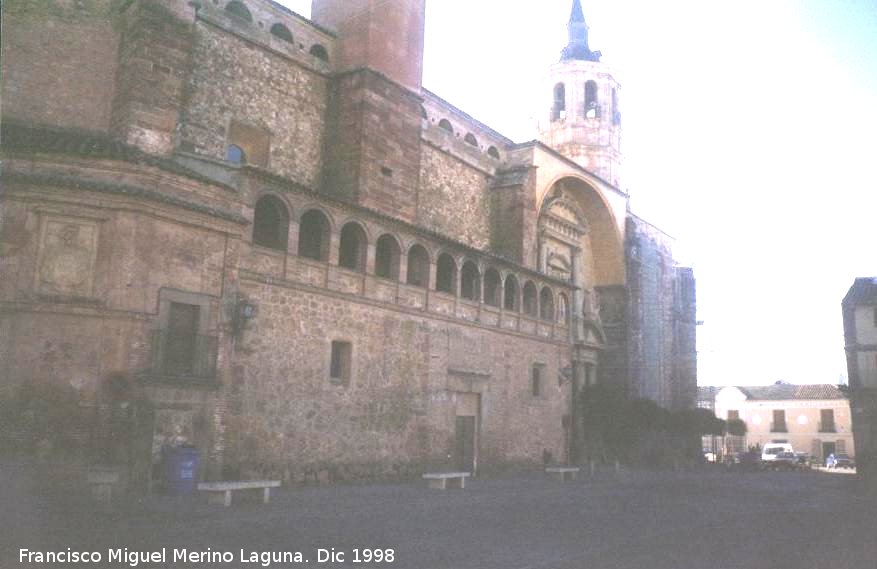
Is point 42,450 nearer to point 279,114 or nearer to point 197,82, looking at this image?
point 197,82

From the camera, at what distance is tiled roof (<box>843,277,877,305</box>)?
3475cm

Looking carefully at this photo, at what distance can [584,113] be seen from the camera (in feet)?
143

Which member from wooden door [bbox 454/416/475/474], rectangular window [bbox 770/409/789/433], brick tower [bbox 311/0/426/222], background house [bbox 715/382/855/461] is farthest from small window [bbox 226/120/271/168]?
rectangular window [bbox 770/409/789/433]

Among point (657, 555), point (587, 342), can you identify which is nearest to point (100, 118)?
point (657, 555)

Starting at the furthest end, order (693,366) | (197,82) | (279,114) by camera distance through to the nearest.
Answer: (693,366)
(279,114)
(197,82)

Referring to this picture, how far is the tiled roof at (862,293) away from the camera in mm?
34750

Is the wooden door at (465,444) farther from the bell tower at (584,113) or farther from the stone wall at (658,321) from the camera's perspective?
the bell tower at (584,113)

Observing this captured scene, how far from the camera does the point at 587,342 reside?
95.9 ft

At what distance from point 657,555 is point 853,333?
106 feet

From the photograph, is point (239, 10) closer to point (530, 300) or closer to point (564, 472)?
point (530, 300)

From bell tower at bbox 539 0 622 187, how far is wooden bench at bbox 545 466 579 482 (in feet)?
81.7

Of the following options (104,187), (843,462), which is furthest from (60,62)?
(843,462)

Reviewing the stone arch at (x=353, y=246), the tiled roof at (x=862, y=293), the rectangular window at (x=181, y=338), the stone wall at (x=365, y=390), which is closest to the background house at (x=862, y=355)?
the tiled roof at (x=862, y=293)

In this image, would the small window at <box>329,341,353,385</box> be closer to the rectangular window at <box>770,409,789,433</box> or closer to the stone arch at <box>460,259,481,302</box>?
the stone arch at <box>460,259,481,302</box>
